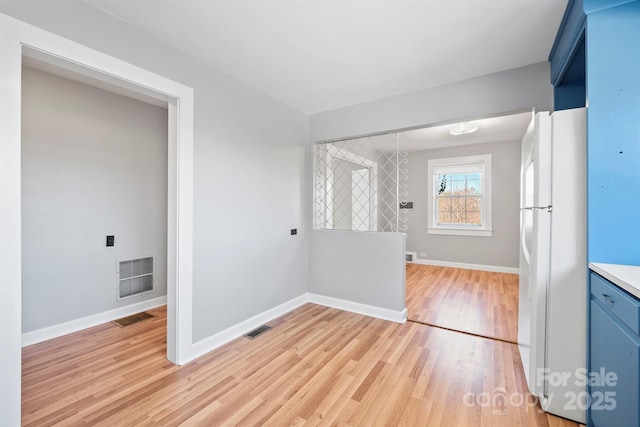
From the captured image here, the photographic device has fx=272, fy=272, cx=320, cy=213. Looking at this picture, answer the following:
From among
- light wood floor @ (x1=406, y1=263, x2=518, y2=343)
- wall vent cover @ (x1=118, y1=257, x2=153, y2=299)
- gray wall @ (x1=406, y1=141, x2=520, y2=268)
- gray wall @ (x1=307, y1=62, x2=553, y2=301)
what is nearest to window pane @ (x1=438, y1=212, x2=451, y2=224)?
gray wall @ (x1=406, y1=141, x2=520, y2=268)

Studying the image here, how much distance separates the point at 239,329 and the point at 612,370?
2.48m

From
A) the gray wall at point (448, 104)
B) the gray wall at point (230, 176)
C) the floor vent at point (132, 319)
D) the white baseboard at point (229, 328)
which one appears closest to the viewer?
the gray wall at point (230, 176)

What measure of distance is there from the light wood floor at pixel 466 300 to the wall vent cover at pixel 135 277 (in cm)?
304

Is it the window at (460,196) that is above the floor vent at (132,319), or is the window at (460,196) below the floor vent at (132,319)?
above

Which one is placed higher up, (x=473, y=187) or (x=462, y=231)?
(x=473, y=187)

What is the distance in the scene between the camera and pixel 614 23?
1.38 m

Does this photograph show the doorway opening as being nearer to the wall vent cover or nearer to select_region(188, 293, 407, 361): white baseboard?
the wall vent cover

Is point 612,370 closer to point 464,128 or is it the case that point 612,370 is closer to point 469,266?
point 464,128

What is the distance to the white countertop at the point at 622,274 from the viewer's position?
3.41 feet

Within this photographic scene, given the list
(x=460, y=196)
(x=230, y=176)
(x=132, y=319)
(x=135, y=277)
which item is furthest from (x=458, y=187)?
(x=132, y=319)

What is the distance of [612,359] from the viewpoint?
1194 mm

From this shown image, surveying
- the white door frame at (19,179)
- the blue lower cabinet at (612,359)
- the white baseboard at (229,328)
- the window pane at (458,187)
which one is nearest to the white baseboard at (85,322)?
the white baseboard at (229,328)

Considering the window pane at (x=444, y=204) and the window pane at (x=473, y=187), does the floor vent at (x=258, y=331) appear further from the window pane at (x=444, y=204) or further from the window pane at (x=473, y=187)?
the window pane at (x=473, y=187)

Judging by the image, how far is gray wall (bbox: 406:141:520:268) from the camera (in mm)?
4918
